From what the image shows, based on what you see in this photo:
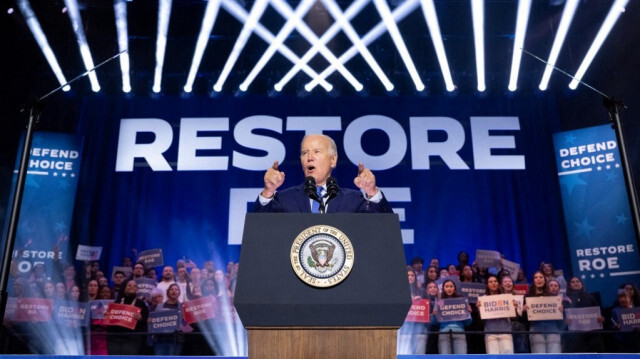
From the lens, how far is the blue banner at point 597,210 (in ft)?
24.6

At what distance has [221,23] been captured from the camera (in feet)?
28.7

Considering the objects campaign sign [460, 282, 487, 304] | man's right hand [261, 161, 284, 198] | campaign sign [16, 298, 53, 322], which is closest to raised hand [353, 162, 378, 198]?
man's right hand [261, 161, 284, 198]

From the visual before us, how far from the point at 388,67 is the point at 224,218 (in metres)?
3.70

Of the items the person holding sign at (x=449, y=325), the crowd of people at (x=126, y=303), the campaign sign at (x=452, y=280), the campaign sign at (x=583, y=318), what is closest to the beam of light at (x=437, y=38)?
the campaign sign at (x=452, y=280)

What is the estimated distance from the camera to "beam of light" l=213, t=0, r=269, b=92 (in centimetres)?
792

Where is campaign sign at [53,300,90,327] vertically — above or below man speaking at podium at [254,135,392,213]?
below

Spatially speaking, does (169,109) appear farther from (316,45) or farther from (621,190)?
(621,190)

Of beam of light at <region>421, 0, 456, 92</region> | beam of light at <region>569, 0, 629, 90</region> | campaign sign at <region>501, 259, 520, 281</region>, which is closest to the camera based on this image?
beam of light at <region>569, 0, 629, 90</region>

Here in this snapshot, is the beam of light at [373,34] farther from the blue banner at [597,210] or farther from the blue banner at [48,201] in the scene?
the blue banner at [48,201]

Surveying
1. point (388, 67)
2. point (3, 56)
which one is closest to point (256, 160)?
point (388, 67)

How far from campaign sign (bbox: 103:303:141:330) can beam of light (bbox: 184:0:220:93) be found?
3944 mm

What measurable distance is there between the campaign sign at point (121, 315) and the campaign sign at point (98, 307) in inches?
12.3

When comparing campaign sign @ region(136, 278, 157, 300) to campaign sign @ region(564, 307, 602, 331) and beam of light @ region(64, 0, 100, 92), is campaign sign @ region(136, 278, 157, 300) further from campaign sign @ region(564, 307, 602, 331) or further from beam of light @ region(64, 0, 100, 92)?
campaign sign @ region(564, 307, 602, 331)

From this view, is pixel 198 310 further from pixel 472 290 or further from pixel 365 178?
pixel 365 178
